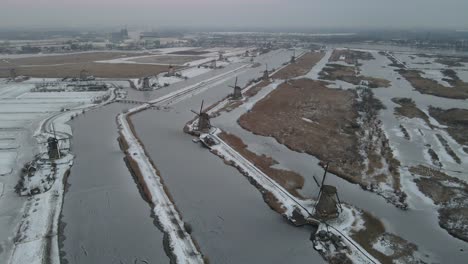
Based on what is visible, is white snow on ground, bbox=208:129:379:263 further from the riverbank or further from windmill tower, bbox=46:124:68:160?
windmill tower, bbox=46:124:68:160

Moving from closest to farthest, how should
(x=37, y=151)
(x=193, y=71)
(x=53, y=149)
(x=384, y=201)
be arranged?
(x=384, y=201), (x=53, y=149), (x=37, y=151), (x=193, y=71)

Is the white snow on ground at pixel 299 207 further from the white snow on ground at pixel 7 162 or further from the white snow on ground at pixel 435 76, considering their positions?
the white snow on ground at pixel 435 76

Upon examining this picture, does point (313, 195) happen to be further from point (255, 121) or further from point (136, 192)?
point (255, 121)

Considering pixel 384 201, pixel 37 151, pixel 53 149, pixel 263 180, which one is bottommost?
pixel 37 151

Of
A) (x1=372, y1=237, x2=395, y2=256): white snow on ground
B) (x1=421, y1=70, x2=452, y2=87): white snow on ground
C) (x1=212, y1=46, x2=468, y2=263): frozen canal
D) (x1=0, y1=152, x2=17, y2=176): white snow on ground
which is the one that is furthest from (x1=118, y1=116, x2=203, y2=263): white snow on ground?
(x1=421, y1=70, x2=452, y2=87): white snow on ground

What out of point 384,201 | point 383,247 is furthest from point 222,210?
point 384,201

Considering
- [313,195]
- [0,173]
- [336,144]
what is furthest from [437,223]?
[0,173]

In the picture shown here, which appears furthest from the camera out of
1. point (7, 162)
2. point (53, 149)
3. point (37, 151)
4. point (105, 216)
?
point (37, 151)

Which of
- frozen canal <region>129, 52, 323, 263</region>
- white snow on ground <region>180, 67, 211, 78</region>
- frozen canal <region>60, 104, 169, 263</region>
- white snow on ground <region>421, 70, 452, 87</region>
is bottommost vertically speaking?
frozen canal <region>60, 104, 169, 263</region>

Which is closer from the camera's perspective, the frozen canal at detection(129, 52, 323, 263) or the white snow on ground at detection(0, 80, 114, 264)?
the white snow on ground at detection(0, 80, 114, 264)

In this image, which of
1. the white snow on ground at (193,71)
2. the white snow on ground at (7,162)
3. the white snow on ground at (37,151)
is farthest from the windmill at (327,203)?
the white snow on ground at (193,71)

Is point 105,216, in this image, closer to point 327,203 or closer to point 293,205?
point 293,205
